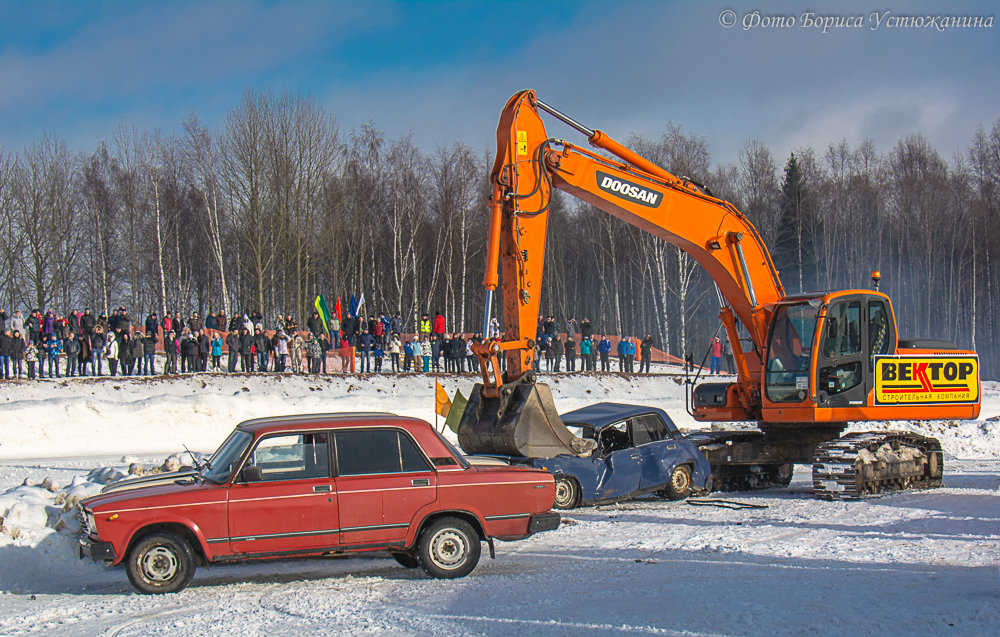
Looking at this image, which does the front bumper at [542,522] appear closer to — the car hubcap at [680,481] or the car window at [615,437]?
the car window at [615,437]

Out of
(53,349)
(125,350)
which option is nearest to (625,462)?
(125,350)

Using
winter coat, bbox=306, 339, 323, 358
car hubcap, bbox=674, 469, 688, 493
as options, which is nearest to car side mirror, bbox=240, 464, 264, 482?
car hubcap, bbox=674, 469, 688, 493

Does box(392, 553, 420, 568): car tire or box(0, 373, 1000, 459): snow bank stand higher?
box(0, 373, 1000, 459): snow bank

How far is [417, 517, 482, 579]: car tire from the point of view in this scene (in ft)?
27.8

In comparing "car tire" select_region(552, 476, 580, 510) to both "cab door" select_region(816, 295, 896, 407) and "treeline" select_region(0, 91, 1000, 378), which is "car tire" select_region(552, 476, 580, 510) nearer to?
"cab door" select_region(816, 295, 896, 407)

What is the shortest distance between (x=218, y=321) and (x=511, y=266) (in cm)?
2549

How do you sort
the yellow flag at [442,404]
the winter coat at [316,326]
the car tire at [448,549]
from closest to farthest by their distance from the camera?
the car tire at [448,549], the yellow flag at [442,404], the winter coat at [316,326]

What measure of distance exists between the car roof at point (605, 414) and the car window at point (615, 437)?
0.48ft

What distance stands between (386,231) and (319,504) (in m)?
49.9

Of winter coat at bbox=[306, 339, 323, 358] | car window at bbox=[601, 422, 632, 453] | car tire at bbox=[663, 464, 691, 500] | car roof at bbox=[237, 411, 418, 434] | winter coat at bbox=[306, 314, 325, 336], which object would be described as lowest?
car tire at bbox=[663, 464, 691, 500]

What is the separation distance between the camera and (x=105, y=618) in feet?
23.6

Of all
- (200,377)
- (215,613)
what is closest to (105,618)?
(215,613)

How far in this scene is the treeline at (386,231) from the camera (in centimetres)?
4788

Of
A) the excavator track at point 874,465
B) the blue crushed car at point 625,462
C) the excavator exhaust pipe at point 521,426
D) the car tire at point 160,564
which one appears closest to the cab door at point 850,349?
the excavator track at point 874,465
